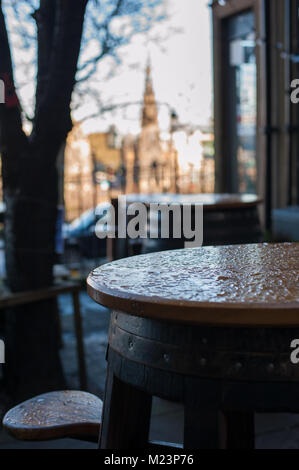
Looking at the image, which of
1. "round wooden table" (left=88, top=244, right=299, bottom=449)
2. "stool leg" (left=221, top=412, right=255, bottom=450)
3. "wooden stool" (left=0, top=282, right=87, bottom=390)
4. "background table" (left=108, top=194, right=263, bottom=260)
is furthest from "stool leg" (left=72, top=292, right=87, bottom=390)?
"round wooden table" (left=88, top=244, right=299, bottom=449)

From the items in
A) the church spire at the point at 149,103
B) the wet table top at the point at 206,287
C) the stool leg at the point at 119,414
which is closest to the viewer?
the wet table top at the point at 206,287

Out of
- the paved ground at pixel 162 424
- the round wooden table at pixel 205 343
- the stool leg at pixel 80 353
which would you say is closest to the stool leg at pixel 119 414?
the round wooden table at pixel 205 343

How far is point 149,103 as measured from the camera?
23.7 ft

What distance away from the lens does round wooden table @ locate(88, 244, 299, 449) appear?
1176mm

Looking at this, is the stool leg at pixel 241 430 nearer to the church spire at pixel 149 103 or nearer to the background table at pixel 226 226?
the background table at pixel 226 226

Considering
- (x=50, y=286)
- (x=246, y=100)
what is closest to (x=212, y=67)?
(x=246, y=100)

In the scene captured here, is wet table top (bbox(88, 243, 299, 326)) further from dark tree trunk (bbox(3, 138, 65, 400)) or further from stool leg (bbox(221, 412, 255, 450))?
dark tree trunk (bbox(3, 138, 65, 400))

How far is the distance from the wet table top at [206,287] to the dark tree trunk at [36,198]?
1.62 meters

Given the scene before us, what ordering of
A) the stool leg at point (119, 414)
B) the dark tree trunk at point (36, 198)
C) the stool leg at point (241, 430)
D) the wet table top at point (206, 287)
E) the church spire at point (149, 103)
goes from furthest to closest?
the church spire at point (149, 103)
the dark tree trunk at point (36, 198)
the stool leg at point (241, 430)
the stool leg at point (119, 414)
the wet table top at point (206, 287)

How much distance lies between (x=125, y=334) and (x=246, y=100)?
612cm

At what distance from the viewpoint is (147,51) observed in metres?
6.69

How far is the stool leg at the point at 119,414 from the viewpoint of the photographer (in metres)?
1.51

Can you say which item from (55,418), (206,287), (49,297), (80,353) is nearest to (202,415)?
(206,287)

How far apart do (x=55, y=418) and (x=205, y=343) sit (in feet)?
2.54
